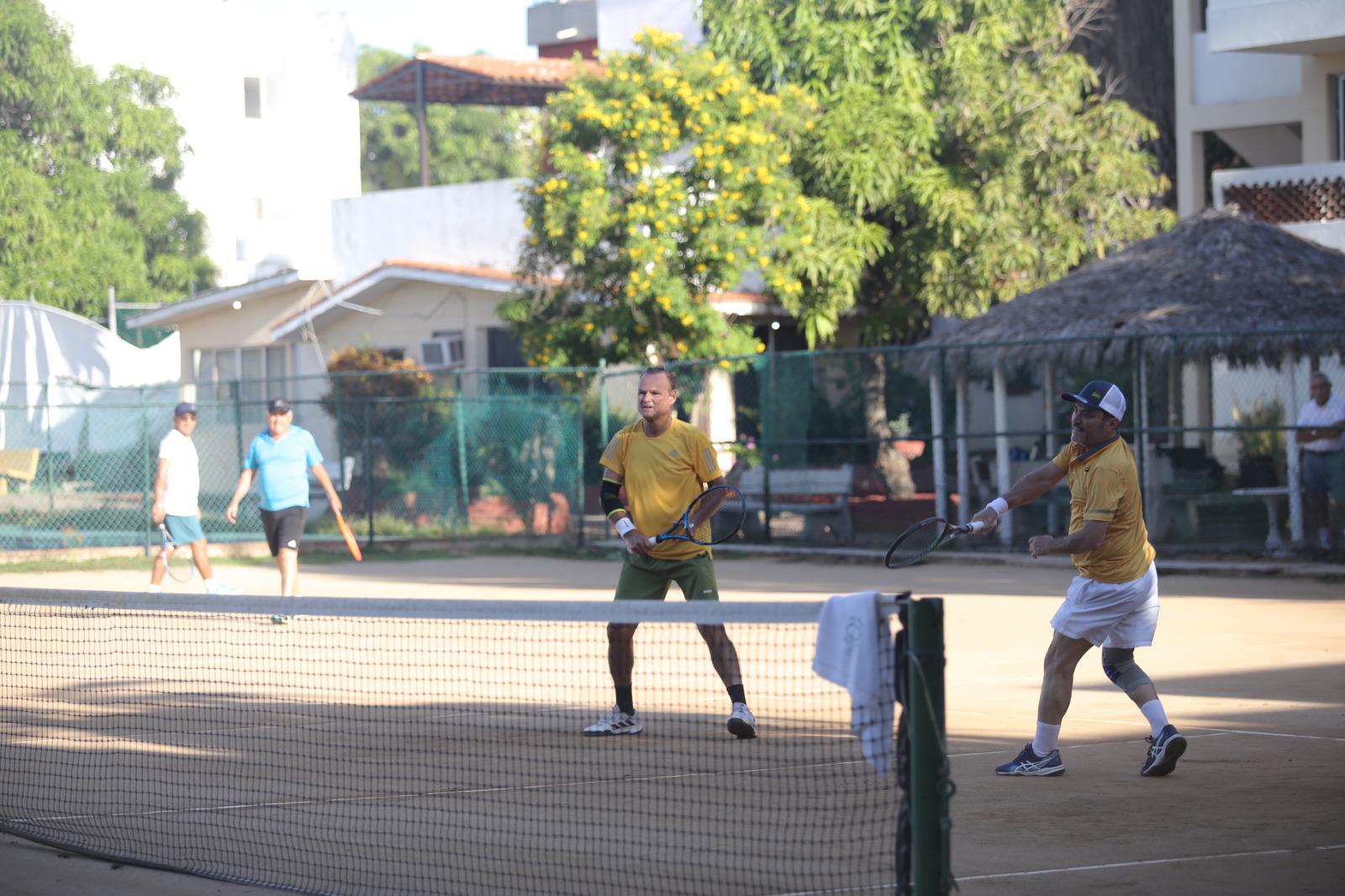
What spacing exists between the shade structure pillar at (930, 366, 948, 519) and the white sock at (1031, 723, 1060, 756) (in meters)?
13.4

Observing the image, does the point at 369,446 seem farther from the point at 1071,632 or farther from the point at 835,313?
the point at 1071,632

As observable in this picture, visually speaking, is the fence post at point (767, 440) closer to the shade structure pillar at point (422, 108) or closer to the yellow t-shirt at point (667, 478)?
the yellow t-shirt at point (667, 478)

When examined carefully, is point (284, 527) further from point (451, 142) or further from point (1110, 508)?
point (451, 142)

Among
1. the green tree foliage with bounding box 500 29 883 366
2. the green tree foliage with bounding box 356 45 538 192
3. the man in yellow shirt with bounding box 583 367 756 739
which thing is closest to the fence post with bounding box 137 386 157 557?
the green tree foliage with bounding box 500 29 883 366

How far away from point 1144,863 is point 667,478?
3.77 meters

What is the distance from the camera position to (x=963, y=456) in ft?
70.2

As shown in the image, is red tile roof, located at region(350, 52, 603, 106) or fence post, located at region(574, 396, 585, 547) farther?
red tile roof, located at region(350, 52, 603, 106)

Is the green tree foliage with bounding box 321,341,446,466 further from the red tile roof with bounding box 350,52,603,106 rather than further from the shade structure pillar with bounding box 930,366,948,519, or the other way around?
the red tile roof with bounding box 350,52,603,106

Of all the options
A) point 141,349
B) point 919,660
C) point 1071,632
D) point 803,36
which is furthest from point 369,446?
point 919,660

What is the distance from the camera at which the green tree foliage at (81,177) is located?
36969 millimetres

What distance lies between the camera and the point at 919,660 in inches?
189

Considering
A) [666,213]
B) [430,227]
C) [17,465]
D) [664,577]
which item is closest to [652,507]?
[664,577]

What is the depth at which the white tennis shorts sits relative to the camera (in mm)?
Answer: 7574

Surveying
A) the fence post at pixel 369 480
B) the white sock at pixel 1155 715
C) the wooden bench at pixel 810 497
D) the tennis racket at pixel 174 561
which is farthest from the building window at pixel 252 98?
the white sock at pixel 1155 715
